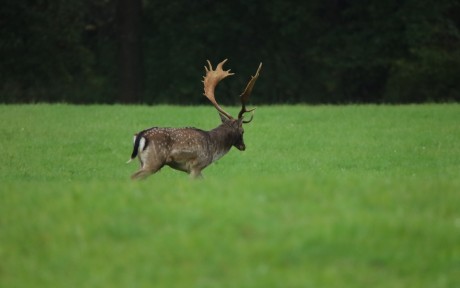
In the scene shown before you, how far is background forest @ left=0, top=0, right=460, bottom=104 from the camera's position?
36.2m

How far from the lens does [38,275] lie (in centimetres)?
774

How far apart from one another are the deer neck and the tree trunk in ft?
76.1

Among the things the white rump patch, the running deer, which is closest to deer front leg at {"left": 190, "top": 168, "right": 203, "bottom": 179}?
the running deer

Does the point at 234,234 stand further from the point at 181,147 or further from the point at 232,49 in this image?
the point at 232,49

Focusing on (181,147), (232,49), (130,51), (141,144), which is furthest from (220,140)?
(232,49)

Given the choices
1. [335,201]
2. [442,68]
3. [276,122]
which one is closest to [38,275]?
[335,201]

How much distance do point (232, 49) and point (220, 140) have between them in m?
26.6

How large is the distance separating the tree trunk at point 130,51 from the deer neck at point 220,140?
23193 mm

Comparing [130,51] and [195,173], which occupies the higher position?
[195,173]

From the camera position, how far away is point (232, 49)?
40.8 meters

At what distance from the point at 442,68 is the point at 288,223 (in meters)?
27.6

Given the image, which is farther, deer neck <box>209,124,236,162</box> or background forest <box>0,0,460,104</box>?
background forest <box>0,0,460,104</box>

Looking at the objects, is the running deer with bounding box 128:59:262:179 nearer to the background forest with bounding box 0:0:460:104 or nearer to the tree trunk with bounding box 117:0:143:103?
the background forest with bounding box 0:0:460:104

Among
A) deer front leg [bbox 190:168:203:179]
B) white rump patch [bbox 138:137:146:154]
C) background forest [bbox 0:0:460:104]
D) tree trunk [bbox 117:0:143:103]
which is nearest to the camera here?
white rump patch [bbox 138:137:146:154]
